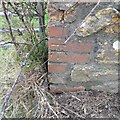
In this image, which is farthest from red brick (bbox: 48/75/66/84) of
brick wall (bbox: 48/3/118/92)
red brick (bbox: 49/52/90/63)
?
red brick (bbox: 49/52/90/63)

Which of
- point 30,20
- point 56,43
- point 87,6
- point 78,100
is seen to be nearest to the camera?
point 87,6

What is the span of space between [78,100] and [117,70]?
0.32 meters

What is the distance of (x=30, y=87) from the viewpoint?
1.92 metres

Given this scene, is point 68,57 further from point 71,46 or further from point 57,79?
point 57,79

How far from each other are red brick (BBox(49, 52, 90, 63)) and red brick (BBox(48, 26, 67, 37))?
0.13m

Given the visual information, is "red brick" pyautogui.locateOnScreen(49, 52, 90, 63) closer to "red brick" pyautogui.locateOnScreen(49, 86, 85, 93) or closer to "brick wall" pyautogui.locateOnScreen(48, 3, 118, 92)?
"brick wall" pyautogui.locateOnScreen(48, 3, 118, 92)

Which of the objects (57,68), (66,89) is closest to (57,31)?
(57,68)

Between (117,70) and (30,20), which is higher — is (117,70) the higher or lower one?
the lower one

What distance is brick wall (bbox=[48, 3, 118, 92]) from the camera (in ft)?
5.51

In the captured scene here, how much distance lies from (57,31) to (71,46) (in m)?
0.13

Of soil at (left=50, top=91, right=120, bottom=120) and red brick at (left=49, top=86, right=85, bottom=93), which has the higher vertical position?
red brick at (left=49, top=86, right=85, bottom=93)

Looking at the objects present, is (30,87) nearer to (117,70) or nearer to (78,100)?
(78,100)

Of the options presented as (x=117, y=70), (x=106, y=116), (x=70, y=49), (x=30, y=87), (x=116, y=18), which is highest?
(x=116, y=18)

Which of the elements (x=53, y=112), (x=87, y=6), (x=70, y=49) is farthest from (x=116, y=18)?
(x=53, y=112)
